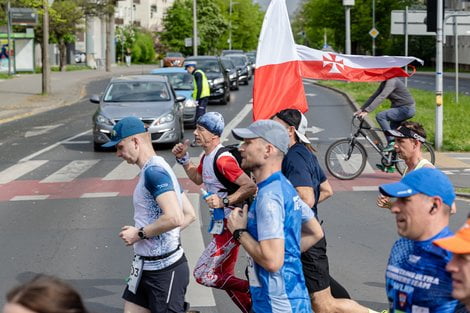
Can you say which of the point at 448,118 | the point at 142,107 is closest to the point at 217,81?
the point at 448,118

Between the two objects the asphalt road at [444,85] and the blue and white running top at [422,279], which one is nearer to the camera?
the blue and white running top at [422,279]

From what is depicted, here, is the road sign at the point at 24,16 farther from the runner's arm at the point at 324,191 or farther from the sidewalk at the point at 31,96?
the runner's arm at the point at 324,191

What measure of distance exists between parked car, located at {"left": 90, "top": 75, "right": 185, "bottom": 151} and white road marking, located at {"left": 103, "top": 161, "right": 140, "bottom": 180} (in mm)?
2443

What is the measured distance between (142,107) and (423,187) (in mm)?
17771

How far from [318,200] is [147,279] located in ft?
4.53

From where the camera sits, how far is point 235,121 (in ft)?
93.4

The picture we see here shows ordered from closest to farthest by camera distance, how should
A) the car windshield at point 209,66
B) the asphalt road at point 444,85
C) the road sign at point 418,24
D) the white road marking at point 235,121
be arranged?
1. the white road marking at point 235,121
2. the road sign at point 418,24
3. the car windshield at point 209,66
4. the asphalt road at point 444,85

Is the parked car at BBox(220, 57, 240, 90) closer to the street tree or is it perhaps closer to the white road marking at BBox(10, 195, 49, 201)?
the white road marking at BBox(10, 195, 49, 201)

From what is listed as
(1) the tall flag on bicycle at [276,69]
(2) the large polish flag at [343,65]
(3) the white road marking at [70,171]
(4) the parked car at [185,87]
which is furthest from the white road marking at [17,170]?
(1) the tall flag on bicycle at [276,69]

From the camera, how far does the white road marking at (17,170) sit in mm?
16844

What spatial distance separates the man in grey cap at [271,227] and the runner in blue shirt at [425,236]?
1033 millimetres

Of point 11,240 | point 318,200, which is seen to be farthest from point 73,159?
point 318,200

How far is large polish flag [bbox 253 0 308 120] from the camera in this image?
27.2 ft

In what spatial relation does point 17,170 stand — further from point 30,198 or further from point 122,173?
point 30,198
